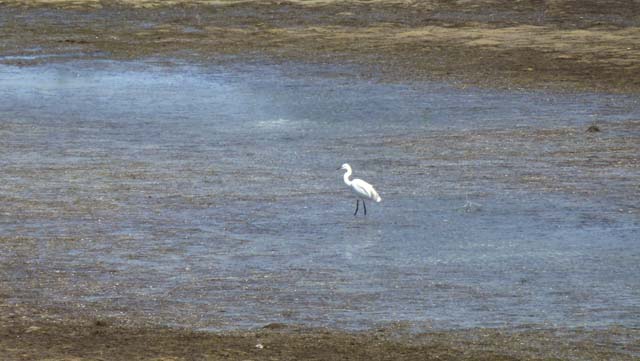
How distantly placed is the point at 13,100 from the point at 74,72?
325 centimetres

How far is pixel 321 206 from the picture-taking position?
14.5 meters

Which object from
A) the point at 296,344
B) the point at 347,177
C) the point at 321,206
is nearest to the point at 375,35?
the point at 347,177

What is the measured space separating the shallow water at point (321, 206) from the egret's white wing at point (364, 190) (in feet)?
0.62

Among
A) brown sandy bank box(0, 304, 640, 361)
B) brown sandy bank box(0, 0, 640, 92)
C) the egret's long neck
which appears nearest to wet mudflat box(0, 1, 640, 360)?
brown sandy bank box(0, 304, 640, 361)

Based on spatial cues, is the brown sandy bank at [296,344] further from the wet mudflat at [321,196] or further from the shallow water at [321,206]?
the shallow water at [321,206]

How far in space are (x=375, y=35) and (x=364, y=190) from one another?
15.0 meters

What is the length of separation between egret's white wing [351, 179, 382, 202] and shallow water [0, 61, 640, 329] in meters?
0.19

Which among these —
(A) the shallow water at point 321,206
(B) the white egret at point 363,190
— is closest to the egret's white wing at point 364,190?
(B) the white egret at point 363,190

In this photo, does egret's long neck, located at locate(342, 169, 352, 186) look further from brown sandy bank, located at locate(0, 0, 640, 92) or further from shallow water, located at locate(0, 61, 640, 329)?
brown sandy bank, located at locate(0, 0, 640, 92)

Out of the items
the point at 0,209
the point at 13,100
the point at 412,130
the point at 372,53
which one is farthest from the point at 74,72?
the point at 0,209

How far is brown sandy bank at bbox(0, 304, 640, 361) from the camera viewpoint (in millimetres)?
9602

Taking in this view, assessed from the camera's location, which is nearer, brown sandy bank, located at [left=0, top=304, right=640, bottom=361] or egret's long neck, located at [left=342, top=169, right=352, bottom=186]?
brown sandy bank, located at [left=0, top=304, right=640, bottom=361]

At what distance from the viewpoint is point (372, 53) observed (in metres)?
26.6

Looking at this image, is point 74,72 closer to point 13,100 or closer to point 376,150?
point 13,100
